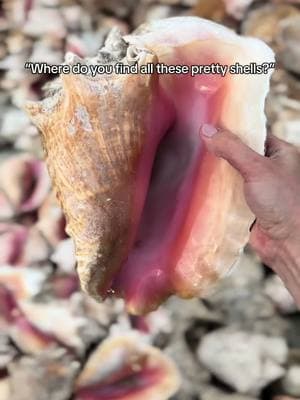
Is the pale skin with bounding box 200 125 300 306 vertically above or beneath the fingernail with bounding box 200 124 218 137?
beneath

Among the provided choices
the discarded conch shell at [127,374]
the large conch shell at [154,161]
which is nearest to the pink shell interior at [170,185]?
the large conch shell at [154,161]

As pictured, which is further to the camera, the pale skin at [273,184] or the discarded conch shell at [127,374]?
the discarded conch shell at [127,374]

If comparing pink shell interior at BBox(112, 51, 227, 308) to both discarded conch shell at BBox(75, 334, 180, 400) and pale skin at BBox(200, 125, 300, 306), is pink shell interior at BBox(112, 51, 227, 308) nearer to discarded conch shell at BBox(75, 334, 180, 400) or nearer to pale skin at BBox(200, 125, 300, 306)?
pale skin at BBox(200, 125, 300, 306)

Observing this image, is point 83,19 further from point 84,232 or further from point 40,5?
point 84,232

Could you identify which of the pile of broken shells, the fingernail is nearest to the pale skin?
the fingernail

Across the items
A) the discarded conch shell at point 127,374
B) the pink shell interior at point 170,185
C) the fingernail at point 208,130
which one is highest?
the fingernail at point 208,130

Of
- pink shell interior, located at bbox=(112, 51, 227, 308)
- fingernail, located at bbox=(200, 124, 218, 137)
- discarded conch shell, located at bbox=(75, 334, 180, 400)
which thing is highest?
fingernail, located at bbox=(200, 124, 218, 137)

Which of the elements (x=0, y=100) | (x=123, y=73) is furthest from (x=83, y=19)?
(x=123, y=73)

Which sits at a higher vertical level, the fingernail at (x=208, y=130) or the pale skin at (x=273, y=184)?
the fingernail at (x=208, y=130)

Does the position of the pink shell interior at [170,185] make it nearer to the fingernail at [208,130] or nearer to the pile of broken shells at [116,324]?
the fingernail at [208,130]
